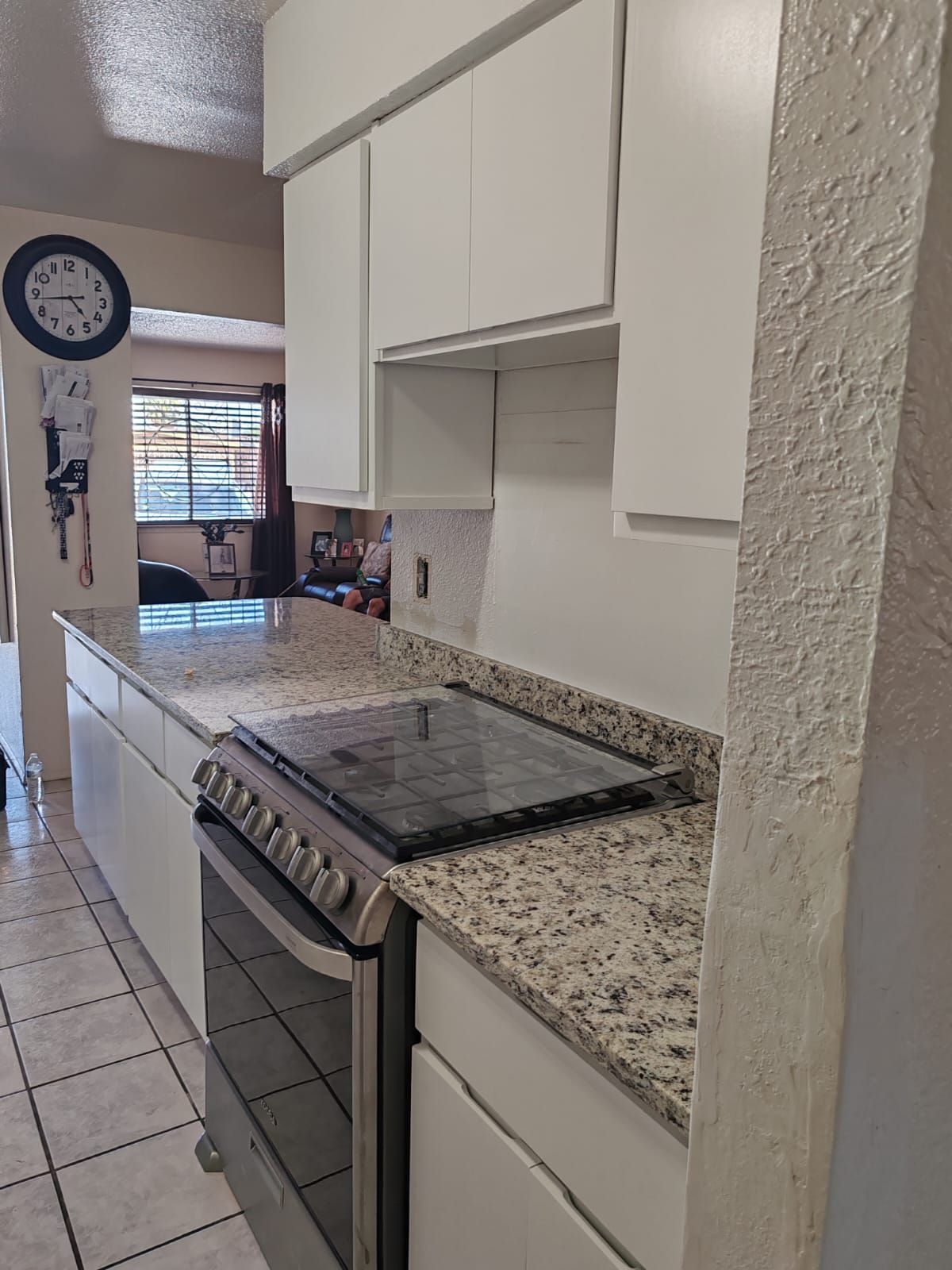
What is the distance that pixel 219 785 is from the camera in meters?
1.78

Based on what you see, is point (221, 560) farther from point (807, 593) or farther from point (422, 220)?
point (807, 593)

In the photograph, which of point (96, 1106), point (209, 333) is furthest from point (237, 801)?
point (209, 333)

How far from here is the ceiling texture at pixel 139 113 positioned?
227 centimetres

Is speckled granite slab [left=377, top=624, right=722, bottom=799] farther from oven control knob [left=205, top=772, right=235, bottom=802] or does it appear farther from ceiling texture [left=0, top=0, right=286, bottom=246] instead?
ceiling texture [left=0, top=0, right=286, bottom=246]

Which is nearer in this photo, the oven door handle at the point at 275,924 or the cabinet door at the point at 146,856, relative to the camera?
the oven door handle at the point at 275,924

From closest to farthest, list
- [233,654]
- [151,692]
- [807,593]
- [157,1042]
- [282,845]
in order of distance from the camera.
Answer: [807,593] < [282,845] < [151,692] < [157,1042] < [233,654]

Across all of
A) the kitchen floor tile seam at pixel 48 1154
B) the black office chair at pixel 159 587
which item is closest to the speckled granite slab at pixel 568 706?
the kitchen floor tile seam at pixel 48 1154

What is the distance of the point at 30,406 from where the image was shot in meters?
3.92

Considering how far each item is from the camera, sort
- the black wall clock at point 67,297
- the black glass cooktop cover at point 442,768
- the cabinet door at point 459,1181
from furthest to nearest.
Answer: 1. the black wall clock at point 67,297
2. the black glass cooktop cover at point 442,768
3. the cabinet door at point 459,1181

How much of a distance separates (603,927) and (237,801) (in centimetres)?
79

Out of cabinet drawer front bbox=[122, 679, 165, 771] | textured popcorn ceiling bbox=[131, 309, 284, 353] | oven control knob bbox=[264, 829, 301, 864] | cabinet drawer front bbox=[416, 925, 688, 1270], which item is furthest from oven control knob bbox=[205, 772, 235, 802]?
textured popcorn ceiling bbox=[131, 309, 284, 353]

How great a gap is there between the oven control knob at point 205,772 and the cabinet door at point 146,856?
1.54 ft

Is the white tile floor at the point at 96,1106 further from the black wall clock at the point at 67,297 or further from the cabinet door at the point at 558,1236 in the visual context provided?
the black wall clock at the point at 67,297

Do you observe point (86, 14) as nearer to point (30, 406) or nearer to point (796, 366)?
point (30, 406)
